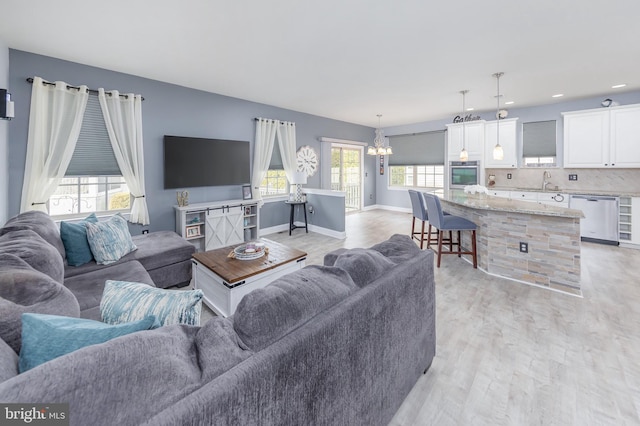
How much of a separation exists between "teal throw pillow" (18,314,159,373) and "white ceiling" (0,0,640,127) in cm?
254

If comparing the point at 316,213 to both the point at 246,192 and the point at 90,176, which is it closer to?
the point at 246,192

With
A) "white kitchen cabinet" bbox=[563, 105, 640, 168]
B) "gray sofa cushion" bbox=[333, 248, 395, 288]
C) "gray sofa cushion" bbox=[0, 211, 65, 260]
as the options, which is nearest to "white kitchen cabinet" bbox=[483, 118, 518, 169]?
"white kitchen cabinet" bbox=[563, 105, 640, 168]

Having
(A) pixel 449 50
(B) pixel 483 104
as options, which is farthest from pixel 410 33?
(B) pixel 483 104

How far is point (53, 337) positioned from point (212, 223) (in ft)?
13.1

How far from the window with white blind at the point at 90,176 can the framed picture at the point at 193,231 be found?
3.36 ft

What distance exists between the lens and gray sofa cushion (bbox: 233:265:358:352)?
87cm

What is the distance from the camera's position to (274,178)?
6090 mm

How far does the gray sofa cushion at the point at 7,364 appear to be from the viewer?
2.15 ft

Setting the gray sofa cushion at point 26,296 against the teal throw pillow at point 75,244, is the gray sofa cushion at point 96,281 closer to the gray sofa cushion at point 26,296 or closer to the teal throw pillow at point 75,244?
the teal throw pillow at point 75,244

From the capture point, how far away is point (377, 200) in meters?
9.06

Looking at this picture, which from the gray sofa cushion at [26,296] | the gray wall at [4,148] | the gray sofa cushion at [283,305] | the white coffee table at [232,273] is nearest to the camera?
the gray sofa cushion at [283,305]

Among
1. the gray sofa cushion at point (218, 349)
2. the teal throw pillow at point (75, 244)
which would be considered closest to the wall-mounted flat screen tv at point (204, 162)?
the teal throw pillow at point (75, 244)

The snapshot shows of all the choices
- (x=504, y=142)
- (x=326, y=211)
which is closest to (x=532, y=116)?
(x=504, y=142)

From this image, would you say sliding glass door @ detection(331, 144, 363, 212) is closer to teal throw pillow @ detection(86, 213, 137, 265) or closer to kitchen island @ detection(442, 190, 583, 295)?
kitchen island @ detection(442, 190, 583, 295)
